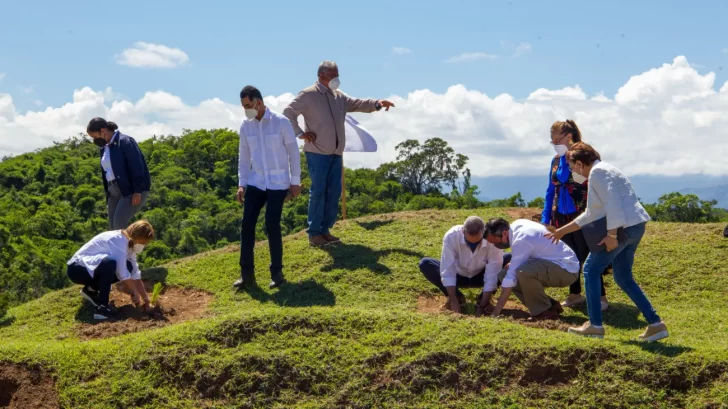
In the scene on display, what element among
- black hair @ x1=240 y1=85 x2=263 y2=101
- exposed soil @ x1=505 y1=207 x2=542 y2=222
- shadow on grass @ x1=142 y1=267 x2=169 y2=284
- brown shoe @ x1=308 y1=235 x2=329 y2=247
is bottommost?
shadow on grass @ x1=142 y1=267 x2=169 y2=284

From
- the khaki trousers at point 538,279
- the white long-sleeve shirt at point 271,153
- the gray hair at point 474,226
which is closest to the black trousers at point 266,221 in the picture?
the white long-sleeve shirt at point 271,153

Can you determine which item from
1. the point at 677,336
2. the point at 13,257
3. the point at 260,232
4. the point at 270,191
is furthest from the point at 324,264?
the point at 13,257

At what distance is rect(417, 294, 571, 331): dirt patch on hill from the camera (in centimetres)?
712

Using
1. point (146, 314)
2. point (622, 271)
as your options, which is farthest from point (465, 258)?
point (146, 314)

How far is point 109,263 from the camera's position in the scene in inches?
314

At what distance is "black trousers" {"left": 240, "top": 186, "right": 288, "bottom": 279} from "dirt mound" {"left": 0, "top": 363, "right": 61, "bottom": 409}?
3.19 m

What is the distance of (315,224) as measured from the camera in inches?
413

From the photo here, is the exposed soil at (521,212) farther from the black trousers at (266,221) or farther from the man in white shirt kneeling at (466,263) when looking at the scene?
the black trousers at (266,221)

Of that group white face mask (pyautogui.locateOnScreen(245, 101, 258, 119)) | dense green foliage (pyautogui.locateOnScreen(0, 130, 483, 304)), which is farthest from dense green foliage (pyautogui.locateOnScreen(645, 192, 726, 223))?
white face mask (pyautogui.locateOnScreen(245, 101, 258, 119))

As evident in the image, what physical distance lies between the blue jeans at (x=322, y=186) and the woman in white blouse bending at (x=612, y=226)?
4.29 m

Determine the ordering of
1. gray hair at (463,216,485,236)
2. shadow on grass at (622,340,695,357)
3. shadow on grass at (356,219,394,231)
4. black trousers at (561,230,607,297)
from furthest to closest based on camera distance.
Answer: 1. shadow on grass at (356,219,394,231)
2. black trousers at (561,230,607,297)
3. gray hair at (463,216,485,236)
4. shadow on grass at (622,340,695,357)

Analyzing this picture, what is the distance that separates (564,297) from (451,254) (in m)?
2.05

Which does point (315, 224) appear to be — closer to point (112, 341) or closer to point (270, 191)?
point (270, 191)

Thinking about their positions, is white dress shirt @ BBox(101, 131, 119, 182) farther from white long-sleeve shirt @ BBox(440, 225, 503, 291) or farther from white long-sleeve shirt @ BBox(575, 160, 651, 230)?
white long-sleeve shirt @ BBox(575, 160, 651, 230)
